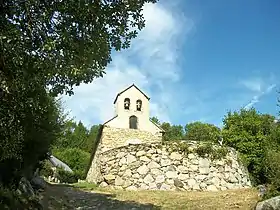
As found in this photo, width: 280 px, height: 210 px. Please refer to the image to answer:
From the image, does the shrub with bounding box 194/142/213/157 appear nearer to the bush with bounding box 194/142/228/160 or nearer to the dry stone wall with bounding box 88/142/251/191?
the bush with bounding box 194/142/228/160

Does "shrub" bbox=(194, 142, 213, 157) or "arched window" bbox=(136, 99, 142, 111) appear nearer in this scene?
"shrub" bbox=(194, 142, 213, 157)

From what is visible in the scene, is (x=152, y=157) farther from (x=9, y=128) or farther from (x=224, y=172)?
(x=9, y=128)

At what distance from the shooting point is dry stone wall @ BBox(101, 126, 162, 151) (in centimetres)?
2942

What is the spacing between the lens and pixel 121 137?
30172 mm

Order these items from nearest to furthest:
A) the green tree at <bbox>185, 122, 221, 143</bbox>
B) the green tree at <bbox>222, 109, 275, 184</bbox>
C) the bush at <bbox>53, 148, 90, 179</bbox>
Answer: the green tree at <bbox>222, 109, 275, 184</bbox>, the bush at <bbox>53, 148, 90, 179</bbox>, the green tree at <bbox>185, 122, 221, 143</bbox>

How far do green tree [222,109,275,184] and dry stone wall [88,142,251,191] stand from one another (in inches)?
493

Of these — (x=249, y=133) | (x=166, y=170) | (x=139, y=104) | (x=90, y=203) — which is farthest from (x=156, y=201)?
(x=249, y=133)

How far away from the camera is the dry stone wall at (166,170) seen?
56.6 ft

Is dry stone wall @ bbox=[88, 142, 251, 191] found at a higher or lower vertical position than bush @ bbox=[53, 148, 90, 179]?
lower

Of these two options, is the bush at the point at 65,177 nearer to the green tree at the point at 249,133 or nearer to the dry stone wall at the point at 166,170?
the green tree at the point at 249,133

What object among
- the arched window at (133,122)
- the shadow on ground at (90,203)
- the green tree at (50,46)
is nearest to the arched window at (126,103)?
the arched window at (133,122)

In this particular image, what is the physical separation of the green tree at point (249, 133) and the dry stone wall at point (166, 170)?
A: 12.5m

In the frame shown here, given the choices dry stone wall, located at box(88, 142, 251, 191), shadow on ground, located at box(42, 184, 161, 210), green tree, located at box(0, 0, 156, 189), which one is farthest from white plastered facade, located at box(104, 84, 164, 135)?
green tree, located at box(0, 0, 156, 189)

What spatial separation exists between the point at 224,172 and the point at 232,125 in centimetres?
1601
